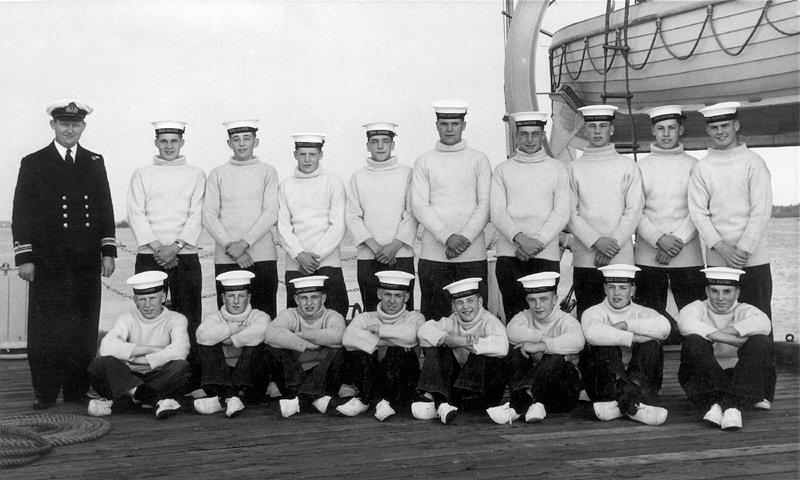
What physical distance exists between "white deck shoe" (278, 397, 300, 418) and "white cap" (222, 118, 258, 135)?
1.81m

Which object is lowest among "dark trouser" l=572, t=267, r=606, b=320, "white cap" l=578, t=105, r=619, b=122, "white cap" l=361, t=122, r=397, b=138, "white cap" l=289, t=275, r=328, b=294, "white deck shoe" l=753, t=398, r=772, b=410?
"white deck shoe" l=753, t=398, r=772, b=410

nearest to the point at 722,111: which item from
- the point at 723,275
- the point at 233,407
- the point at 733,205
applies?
the point at 733,205

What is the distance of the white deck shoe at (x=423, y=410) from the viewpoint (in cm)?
452

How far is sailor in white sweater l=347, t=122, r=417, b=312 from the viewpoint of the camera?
5285 millimetres

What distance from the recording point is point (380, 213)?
17.6 feet

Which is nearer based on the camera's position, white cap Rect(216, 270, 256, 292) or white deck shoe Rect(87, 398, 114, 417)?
white deck shoe Rect(87, 398, 114, 417)

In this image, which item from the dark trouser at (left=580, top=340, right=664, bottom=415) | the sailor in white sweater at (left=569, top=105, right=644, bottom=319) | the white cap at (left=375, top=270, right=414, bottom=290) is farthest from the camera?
the sailor in white sweater at (left=569, top=105, right=644, bottom=319)

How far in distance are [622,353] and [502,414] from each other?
0.80 metres

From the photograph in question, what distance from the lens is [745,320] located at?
4527mm

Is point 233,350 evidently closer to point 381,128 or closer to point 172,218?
point 172,218

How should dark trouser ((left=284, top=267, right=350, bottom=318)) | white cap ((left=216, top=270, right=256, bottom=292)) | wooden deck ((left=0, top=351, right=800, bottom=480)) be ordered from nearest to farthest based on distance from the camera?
wooden deck ((left=0, top=351, right=800, bottom=480)) → white cap ((left=216, top=270, right=256, bottom=292)) → dark trouser ((left=284, top=267, right=350, bottom=318))

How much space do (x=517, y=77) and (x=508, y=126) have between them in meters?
0.49

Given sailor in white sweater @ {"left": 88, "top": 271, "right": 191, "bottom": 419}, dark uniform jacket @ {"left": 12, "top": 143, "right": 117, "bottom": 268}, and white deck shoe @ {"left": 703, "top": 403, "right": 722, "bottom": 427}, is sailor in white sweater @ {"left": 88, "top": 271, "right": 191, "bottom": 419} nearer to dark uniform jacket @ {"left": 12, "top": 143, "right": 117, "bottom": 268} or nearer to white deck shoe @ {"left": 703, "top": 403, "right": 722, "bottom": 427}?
dark uniform jacket @ {"left": 12, "top": 143, "right": 117, "bottom": 268}

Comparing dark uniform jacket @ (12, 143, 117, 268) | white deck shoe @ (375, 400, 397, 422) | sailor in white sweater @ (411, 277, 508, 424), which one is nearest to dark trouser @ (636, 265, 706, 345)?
sailor in white sweater @ (411, 277, 508, 424)
